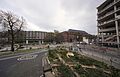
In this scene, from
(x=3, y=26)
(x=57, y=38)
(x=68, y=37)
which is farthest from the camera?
(x=68, y=37)

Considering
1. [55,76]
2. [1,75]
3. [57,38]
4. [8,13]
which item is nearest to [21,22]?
[8,13]

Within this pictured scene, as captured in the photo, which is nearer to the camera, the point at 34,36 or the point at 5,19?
the point at 5,19

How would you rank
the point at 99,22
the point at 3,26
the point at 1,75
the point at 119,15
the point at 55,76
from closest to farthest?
the point at 55,76
the point at 1,75
the point at 3,26
the point at 119,15
the point at 99,22

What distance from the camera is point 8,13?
33094 mm

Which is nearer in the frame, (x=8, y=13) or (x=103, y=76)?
(x=103, y=76)

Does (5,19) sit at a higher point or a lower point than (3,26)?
higher

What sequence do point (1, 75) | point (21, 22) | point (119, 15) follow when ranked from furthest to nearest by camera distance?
point (21, 22) → point (119, 15) → point (1, 75)

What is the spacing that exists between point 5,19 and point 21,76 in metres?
27.6

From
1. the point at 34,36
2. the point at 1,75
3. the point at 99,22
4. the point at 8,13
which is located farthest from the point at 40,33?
the point at 1,75

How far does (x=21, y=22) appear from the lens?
37.1 m

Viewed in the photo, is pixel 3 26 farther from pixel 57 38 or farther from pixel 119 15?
pixel 57 38

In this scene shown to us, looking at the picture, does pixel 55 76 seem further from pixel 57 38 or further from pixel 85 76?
pixel 57 38

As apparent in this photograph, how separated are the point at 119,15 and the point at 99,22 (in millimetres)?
17503

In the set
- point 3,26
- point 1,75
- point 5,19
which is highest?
point 5,19
